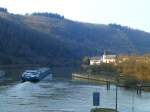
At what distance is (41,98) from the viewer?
47.3 meters

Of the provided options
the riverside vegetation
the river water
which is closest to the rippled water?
the river water

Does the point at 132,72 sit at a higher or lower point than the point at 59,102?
higher

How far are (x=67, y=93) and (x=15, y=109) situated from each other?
54.3 feet

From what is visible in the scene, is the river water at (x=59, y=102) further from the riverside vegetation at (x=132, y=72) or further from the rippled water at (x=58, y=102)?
the riverside vegetation at (x=132, y=72)

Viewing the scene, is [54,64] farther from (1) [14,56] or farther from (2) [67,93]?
(2) [67,93]

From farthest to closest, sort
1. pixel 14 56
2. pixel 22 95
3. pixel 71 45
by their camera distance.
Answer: pixel 71 45, pixel 14 56, pixel 22 95

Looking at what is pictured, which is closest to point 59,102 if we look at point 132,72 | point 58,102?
point 58,102

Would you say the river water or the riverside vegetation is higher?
the riverside vegetation

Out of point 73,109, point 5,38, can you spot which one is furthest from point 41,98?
point 5,38

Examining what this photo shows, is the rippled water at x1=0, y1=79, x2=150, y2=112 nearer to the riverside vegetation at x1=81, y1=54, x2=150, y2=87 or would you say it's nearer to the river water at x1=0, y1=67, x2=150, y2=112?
the river water at x1=0, y1=67, x2=150, y2=112

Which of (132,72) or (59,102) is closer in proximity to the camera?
(59,102)

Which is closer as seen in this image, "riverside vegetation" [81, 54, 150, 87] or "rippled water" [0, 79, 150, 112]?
"rippled water" [0, 79, 150, 112]

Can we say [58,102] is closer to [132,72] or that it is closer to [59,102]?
[59,102]

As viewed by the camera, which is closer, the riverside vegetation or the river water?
the river water
